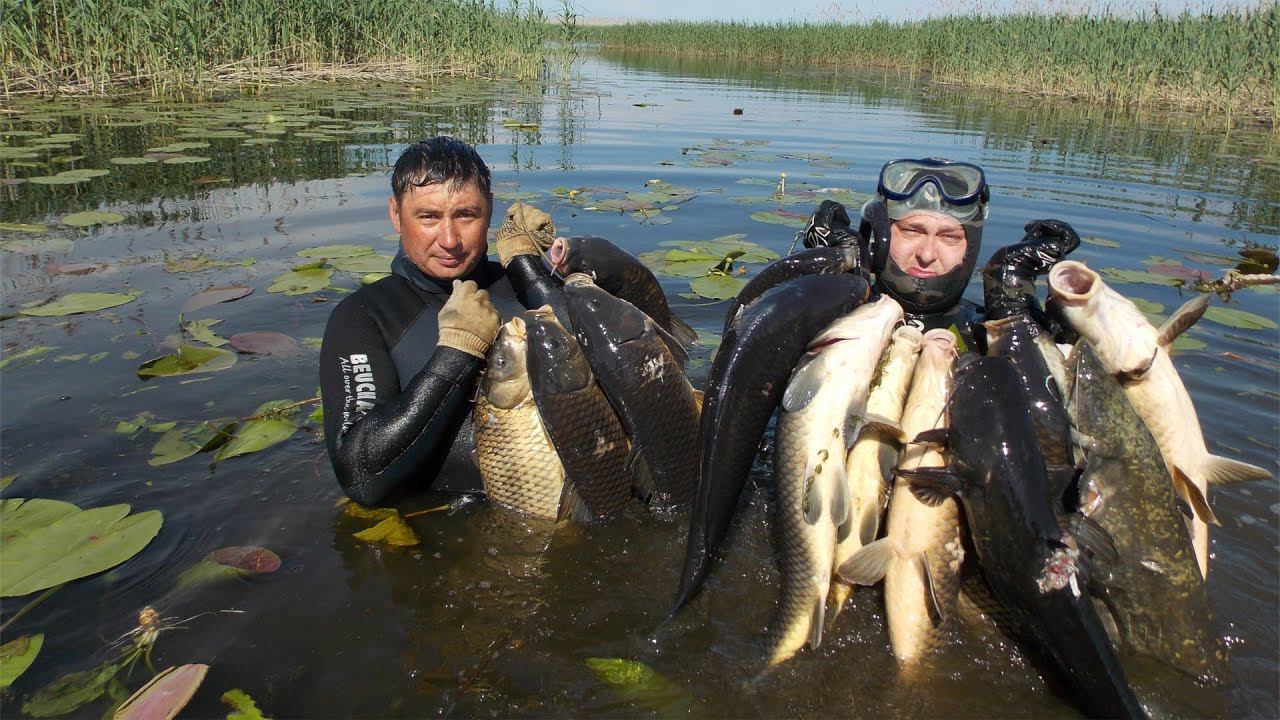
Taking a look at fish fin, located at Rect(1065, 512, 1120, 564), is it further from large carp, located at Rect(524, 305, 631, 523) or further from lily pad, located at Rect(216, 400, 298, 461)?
lily pad, located at Rect(216, 400, 298, 461)

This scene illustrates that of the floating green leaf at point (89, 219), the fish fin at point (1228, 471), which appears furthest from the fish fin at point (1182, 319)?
the floating green leaf at point (89, 219)

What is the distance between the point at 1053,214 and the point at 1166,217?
1310mm

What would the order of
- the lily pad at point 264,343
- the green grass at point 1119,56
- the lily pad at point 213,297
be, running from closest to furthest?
the lily pad at point 264,343
the lily pad at point 213,297
the green grass at point 1119,56

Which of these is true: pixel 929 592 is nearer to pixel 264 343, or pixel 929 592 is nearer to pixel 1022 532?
pixel 1022 532

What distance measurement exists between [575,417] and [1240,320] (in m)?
5.67

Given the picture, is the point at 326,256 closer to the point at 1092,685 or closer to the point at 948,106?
the point at 1092,685

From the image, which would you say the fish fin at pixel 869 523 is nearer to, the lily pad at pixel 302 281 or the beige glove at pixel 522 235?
the beige glove at pixel 522 235

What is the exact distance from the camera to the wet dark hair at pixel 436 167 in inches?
128

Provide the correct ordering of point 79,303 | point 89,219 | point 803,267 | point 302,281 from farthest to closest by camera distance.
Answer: point 89,219, point 302,281, point 79,303, point 803,267

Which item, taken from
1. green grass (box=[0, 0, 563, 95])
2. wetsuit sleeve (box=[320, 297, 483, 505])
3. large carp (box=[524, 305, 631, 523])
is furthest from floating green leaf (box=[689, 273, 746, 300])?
green grass (box=[0, 0, 563, 95])

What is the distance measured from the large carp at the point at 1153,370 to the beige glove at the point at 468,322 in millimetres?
2233

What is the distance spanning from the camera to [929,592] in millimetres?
2641

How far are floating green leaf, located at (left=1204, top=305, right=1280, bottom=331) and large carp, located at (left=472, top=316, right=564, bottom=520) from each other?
5602mm

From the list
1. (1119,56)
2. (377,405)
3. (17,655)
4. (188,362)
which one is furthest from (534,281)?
(1119,56)
